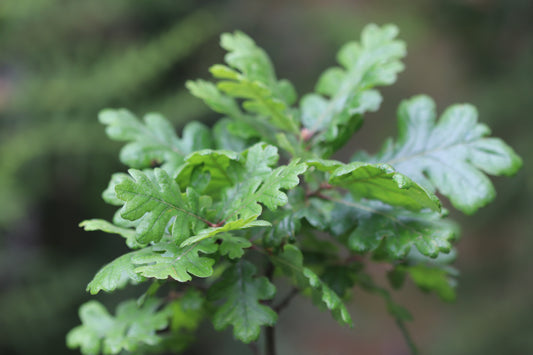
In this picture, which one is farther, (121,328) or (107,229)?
(121,328)

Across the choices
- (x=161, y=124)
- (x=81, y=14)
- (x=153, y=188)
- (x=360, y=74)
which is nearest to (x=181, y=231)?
(x=153, y=188)

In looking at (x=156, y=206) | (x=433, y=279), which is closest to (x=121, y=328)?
(x=156, y=206)

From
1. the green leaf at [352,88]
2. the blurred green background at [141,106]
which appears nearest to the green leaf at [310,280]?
the green leaf at [352,88]

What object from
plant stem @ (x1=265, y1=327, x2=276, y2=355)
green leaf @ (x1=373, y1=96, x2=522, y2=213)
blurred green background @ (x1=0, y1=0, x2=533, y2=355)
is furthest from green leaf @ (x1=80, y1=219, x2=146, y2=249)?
blurred green background @ (x1=0, y1=0, x2=533, y2=355)

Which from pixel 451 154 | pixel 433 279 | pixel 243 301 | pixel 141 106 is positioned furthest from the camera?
pixel 141 106

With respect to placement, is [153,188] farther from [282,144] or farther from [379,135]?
[379,135]

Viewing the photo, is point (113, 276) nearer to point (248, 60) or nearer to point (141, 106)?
point (248, 60)

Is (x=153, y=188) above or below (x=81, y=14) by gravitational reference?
below
